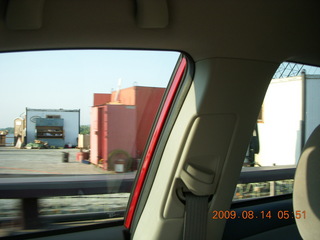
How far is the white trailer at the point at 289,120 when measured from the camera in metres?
2.92

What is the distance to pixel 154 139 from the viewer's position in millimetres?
2043

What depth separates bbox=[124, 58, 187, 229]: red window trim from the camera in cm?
196

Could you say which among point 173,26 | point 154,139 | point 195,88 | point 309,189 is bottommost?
point 309,189

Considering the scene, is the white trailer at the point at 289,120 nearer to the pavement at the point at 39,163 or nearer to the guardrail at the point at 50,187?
the guardrail at the point at 50,187

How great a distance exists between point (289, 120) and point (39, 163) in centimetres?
260

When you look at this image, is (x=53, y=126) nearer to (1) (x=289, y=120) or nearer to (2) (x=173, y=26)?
(2) (x=173, y=26)

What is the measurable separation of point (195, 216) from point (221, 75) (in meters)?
0.89

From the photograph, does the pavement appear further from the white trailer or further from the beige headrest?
the white trailer

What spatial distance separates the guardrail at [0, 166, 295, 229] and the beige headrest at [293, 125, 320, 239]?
1058mm

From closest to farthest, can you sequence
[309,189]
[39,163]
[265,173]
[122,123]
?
[309,189]
[39,163]
[122,123]
[265,173]

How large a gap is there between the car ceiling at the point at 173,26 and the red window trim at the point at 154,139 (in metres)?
0.22

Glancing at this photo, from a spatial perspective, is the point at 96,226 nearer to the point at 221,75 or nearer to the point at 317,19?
the point at 221,75

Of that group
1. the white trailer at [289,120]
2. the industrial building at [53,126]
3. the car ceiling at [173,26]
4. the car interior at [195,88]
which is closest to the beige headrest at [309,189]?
the car interior at [195,88]

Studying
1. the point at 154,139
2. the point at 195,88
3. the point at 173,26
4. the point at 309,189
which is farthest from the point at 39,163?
the point at 309,189
